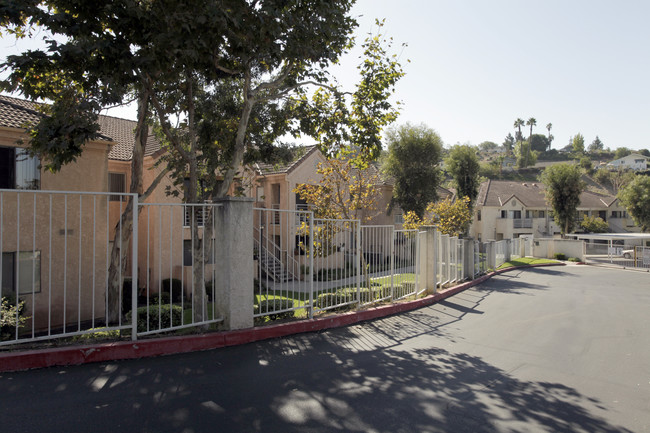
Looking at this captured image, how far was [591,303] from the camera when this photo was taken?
12.3 m

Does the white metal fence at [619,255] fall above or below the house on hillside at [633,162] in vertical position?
below

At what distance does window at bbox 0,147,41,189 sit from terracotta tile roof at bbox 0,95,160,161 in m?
0.87

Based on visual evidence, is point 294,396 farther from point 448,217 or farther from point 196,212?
point 448,217

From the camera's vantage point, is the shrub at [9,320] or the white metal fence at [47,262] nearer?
the shrub at [9,320]

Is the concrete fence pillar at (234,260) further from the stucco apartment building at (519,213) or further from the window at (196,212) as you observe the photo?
the stucco apartment building at (519,213)

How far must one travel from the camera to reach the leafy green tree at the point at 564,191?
3634cm

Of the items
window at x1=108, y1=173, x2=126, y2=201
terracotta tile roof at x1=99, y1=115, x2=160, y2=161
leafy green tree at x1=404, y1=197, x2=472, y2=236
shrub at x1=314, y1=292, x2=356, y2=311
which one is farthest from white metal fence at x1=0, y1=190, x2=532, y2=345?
leafy green tree at x1=404, y1=197, x2=472, y2=236

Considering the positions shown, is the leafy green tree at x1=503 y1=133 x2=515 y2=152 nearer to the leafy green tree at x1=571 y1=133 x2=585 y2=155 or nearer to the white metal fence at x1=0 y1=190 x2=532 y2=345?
the leafy green tree at x1=571 y1=133 x2=585 y2=155

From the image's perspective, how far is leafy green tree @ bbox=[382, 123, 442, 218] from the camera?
2986 cm

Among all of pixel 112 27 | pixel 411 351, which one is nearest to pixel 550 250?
pixel 411 351

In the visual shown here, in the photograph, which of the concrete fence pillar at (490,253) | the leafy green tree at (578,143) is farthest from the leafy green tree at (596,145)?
the concrete fence pillar at (490,253)

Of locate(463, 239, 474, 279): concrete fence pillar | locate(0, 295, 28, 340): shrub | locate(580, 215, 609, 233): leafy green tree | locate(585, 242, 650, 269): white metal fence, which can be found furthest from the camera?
locate(580, 215, 609, 233): leafy green tree

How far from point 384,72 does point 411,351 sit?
6.40 meters

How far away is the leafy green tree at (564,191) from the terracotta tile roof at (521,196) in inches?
310
